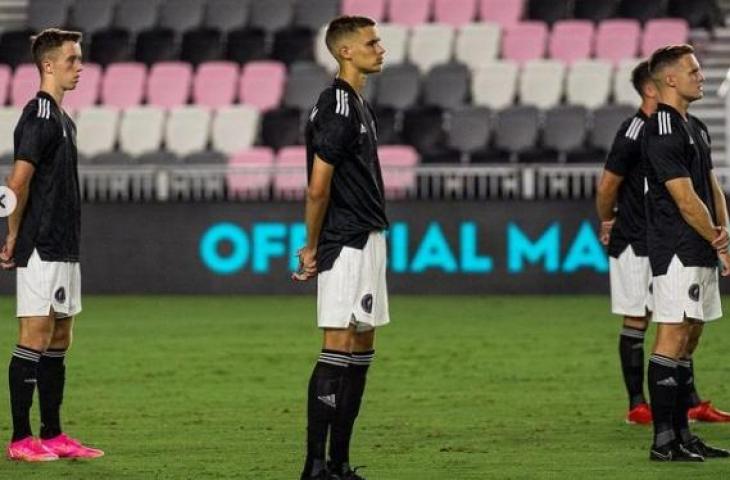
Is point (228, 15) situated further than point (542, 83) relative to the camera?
Yes

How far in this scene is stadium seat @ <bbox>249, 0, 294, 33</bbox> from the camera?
26281 mm

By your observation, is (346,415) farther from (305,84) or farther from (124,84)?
(124,84)

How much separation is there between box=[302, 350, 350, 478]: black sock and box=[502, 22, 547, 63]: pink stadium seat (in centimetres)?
1666

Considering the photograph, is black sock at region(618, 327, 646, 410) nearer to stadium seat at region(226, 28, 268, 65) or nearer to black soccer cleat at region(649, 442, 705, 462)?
black soccer cleat at region(649, 442, 705, 462)

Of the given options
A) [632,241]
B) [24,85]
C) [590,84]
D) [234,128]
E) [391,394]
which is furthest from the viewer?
[24,85]

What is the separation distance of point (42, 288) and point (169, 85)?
16226 mm

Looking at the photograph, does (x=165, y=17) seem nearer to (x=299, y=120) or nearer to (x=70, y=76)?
(x=299, y=120)

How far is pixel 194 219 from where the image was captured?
21.2 meters

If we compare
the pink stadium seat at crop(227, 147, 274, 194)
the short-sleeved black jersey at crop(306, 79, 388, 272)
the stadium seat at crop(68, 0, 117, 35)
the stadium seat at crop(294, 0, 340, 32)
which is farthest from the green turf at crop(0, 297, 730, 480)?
the stadium seat at crop(68, 0, 117, 35)

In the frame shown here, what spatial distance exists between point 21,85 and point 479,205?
8142mm

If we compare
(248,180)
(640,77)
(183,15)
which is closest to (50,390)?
(640,77)

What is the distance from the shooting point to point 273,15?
1038 inches

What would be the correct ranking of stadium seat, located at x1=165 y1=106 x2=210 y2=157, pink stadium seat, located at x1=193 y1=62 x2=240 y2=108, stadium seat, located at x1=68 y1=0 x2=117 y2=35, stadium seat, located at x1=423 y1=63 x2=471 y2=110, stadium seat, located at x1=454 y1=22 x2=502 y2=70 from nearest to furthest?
stadium seat, located at x1=423 y1=63 x2=471 y2=110
stadium seat, located at x1=165 y1=106 x2=210 y2=157
stadium seat, located at x1=454 y1=22 x2=502 y2=70
pink stadium seat, located at x1=193 y1=62 x2=240 y2=108
stadium seat, located at x1=68 y1=0 x2=117 y2=35

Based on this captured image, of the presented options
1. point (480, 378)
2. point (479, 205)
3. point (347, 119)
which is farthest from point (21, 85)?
point (347, 119)
